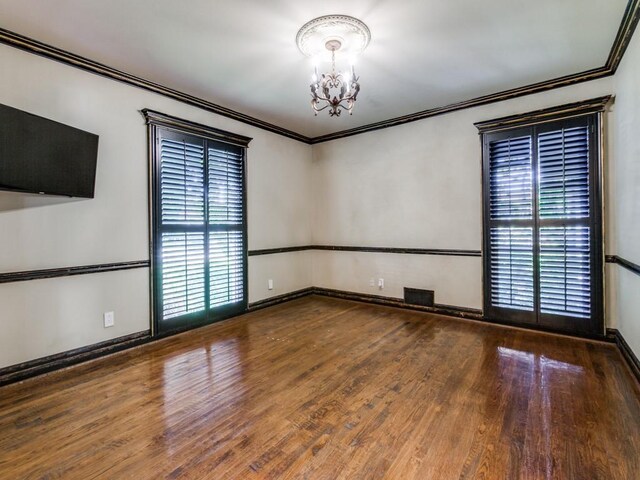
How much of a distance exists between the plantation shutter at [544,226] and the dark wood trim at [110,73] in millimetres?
3165

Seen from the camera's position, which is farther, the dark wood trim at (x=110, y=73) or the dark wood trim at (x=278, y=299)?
the dark wood trim at (x=278, y=299)

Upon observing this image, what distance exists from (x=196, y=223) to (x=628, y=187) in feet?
13.7

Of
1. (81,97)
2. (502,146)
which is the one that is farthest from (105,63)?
(502,146)

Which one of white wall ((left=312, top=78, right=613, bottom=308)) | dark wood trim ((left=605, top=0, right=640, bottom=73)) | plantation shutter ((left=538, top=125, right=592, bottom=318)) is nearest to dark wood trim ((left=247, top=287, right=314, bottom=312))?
white wall ((left=312, top=78, right=613, bottom=308))

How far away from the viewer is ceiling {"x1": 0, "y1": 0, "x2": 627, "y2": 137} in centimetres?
230

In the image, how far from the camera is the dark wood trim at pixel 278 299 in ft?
15.1

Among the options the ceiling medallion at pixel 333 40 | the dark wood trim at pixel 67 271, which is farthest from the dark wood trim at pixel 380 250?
the ceiling medallion at pixel 333 40

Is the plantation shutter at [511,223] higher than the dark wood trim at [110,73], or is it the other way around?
the dark wood trim at [110,73]

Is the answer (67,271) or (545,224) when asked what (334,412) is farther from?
(545,224)

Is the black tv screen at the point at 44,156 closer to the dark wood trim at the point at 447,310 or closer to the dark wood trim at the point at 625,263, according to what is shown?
Answer: the dark wood trim at the point at 447,310

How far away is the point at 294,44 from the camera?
2768 mm

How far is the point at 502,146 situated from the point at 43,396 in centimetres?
486

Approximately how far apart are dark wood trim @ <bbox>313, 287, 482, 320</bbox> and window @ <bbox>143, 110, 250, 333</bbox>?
61.4 inches

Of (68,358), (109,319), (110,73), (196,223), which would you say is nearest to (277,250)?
(196,223)
